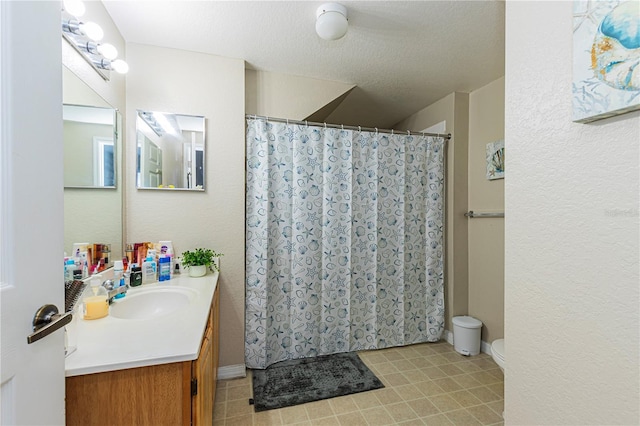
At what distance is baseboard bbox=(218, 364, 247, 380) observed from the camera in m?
2.07

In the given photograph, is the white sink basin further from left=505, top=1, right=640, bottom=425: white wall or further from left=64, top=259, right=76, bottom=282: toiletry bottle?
left=505, top=1, right=640, bottom=425: white wall

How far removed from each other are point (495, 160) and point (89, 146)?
2.86 meters

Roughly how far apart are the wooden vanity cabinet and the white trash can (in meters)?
2.30

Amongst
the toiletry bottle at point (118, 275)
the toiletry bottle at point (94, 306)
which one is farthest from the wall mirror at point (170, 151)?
the toiletry bottle at point (94, 306)

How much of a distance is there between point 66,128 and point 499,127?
2.93 m

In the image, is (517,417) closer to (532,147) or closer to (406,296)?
(532,147)

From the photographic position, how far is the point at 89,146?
4.60 ft

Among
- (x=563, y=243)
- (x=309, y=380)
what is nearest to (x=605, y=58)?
(x=563, y=243)

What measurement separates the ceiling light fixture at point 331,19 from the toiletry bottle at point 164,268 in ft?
5.59

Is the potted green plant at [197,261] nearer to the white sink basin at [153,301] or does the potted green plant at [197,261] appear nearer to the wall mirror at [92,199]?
the white sink basin at [153,301]

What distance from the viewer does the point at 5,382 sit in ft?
1.74

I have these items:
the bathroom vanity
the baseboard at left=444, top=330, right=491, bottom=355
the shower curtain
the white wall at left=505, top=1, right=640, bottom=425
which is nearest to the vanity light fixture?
the shower curtain

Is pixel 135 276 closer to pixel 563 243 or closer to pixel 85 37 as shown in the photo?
pixel 85 37

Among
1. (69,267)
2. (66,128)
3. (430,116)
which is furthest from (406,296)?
(66,128)
